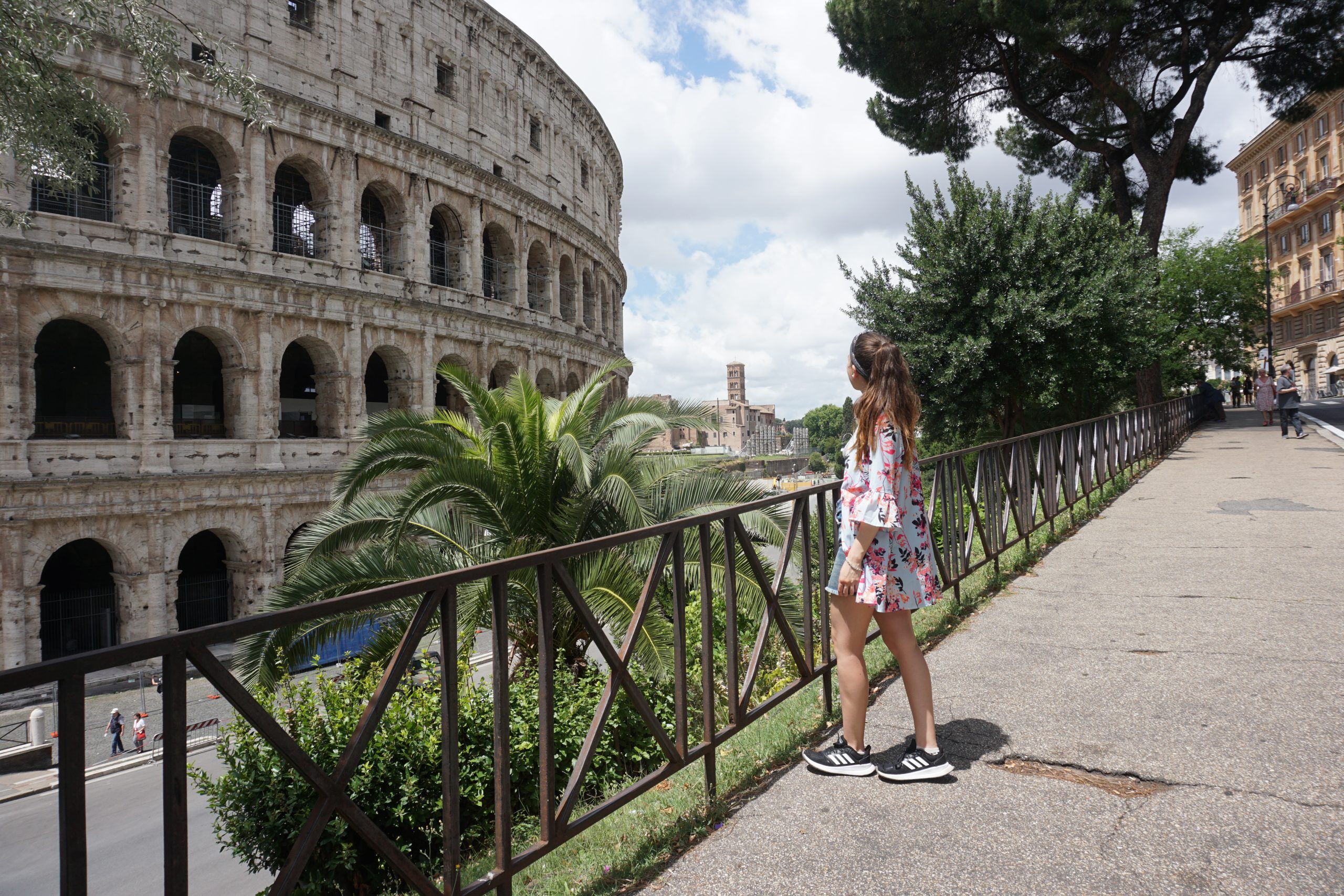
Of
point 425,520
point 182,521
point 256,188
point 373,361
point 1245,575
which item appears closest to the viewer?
point 1245,575

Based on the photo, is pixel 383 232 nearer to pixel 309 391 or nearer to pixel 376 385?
pixel 376 385

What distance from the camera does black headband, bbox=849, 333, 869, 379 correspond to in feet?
10.7

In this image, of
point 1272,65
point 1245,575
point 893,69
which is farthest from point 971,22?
point 1245,575

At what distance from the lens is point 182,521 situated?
63.5ft

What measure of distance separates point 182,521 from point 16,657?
4.23 m

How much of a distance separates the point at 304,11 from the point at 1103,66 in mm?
22417

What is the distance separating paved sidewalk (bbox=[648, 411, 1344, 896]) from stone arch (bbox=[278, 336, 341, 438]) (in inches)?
833

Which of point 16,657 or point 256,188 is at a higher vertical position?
point 256,188

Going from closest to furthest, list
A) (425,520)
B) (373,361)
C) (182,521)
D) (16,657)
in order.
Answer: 1. (425,520)
2. (16,657)
3. (182,521)
4. (373,361)

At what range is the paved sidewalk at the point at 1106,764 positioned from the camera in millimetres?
2561

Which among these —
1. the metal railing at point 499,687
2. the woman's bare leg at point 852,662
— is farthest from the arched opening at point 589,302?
the woman's bare leg at point 852,662

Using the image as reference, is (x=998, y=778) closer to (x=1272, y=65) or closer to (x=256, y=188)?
(x=256, y=188)

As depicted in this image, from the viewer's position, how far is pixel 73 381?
20.5 metres

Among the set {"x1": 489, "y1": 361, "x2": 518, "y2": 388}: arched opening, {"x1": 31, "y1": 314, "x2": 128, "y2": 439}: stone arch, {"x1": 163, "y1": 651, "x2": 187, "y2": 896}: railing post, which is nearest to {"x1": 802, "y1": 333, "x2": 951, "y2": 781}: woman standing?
{"x1": 163, "y1": 651, "x2": 187, "y2": 896}: railing post
